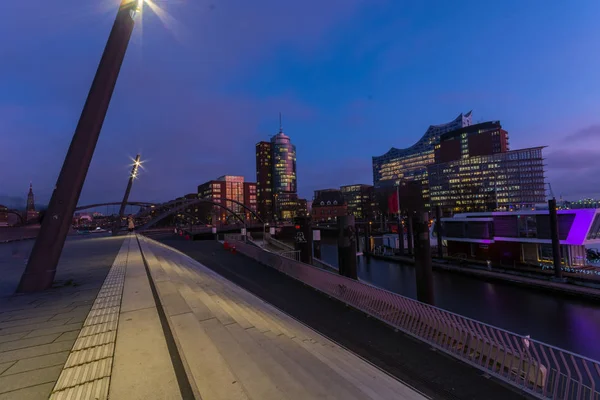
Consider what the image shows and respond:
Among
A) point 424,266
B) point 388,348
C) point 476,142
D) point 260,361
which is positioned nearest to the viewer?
point 260,361

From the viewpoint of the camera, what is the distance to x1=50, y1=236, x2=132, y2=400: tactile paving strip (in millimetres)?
2994

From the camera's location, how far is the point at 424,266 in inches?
503

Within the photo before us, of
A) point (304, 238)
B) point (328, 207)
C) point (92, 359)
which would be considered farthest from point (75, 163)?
point (328, 207)

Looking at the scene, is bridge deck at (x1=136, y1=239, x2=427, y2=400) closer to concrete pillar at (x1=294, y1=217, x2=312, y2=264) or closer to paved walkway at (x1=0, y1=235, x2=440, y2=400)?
paved walkway at (x1=0, y1=235, x2=440, y2=400)

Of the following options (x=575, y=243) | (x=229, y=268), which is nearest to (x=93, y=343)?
(x=229, y=268)

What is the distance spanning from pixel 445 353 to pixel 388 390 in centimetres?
421

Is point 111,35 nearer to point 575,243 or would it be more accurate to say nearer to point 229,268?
point 229,268

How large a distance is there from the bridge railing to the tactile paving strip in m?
7.46

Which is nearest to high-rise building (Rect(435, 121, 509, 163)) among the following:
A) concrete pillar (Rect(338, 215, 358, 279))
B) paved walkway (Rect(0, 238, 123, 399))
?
concrete pillar (Rect(338, 215, 358, 279))

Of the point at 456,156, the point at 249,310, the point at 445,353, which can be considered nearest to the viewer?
the point at 445,353

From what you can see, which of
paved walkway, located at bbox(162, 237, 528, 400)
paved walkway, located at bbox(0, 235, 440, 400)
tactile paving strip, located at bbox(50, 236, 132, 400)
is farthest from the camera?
paved walkway, located at bbox(162, 237, 528, 400)

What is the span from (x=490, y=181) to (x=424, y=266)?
128 meters

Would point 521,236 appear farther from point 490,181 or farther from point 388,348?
point 490,181

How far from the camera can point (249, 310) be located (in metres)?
8.15
